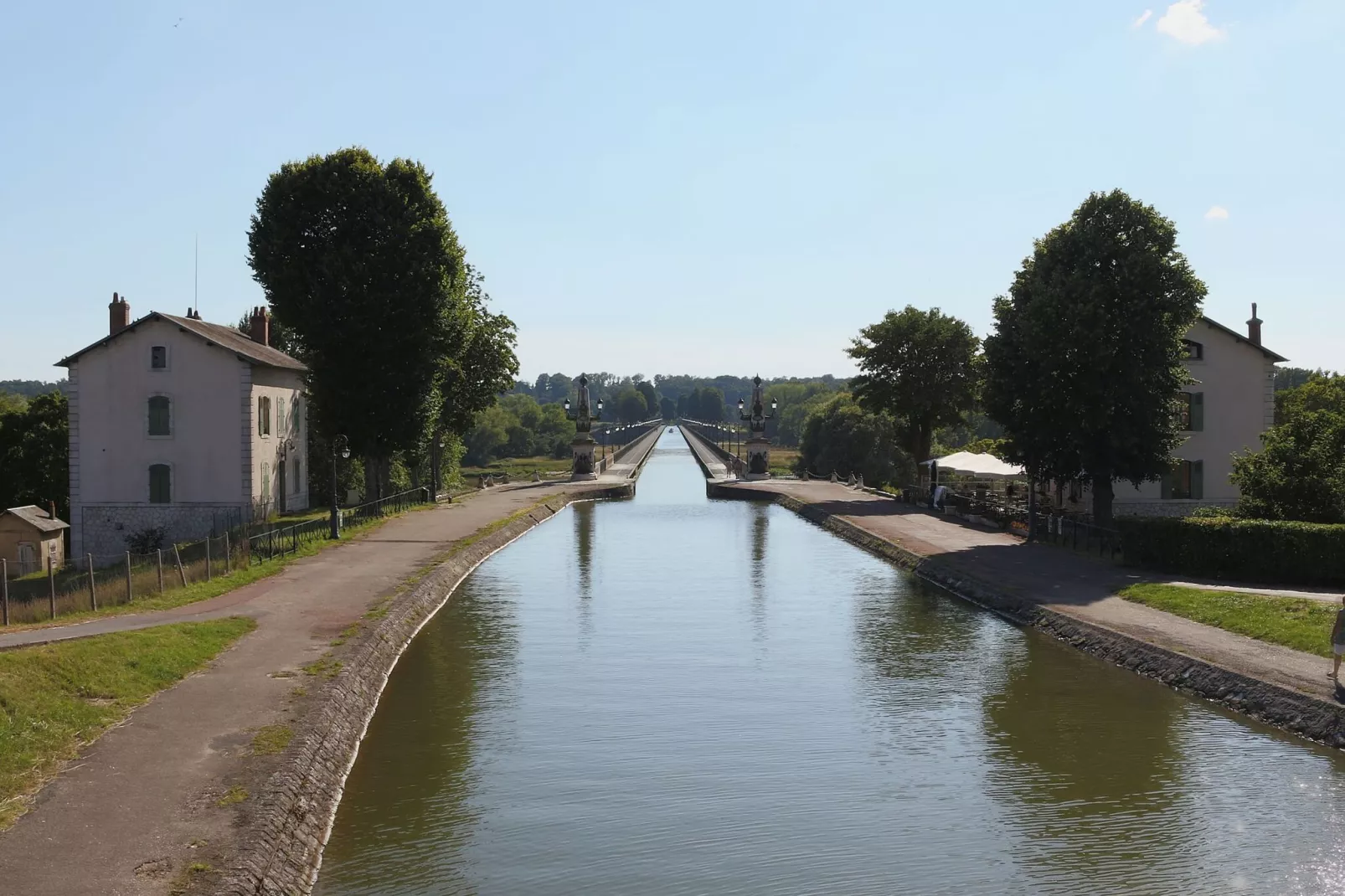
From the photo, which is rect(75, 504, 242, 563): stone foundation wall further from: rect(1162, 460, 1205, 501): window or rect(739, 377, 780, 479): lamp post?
rect(739, 377, 780, 479): lamp post

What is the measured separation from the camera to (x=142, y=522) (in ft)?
151

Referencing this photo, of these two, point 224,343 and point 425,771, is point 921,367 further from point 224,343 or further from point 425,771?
point 425,771

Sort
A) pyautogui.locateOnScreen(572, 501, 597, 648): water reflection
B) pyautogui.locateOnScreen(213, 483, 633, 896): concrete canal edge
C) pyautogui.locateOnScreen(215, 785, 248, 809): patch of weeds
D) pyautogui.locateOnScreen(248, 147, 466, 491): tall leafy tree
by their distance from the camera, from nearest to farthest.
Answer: pyautogui.locateOnScreen(213, 483, 633, 896): concrete canal edge → pyautogui.locateOnScreen(215, 785, 248, 809): patch of weeds → pyautogui.locateOnScreen(572, 501, 597, 648): water reflection → pyautogui.locateOnScreen(248, 147, 466, 491): tall leafy tree

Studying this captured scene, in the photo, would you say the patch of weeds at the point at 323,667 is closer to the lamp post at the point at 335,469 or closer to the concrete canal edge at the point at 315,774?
the concrete canal edge at the point at 315,774

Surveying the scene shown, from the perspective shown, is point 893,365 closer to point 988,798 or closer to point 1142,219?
point 1142,219

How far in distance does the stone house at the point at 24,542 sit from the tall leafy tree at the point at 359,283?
11520 mm

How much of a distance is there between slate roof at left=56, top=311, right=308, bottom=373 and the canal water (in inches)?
779

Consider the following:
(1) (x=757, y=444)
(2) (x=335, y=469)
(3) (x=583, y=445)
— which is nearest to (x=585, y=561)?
(2) (x=335, y=469)

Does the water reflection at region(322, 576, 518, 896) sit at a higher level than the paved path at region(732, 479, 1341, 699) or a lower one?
lower

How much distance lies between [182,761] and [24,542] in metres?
33.5

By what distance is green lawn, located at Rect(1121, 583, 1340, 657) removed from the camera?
22.9 metres

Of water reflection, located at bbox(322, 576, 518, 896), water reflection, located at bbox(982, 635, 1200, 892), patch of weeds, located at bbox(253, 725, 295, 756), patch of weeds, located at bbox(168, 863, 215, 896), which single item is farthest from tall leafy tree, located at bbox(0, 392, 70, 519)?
patch of weeds, located at bbox(168, 863, 215, 896)

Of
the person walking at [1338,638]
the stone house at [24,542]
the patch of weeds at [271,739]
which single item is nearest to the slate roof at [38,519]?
the stone house at [24,542]

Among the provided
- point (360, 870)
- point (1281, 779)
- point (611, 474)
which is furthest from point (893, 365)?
point (360, 870)
